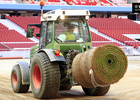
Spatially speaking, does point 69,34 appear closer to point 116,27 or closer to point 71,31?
point 71,31

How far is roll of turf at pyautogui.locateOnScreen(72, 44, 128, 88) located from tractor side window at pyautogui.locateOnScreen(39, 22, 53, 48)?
6.01 feet

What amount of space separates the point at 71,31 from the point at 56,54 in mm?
1218

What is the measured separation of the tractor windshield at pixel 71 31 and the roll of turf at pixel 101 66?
1.55 meters

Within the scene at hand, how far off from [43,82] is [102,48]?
6.08 feet

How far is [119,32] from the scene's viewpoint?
45.4 metres

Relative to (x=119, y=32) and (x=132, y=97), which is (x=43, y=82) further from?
(x=119, y=32)

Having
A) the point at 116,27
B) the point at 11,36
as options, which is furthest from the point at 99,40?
the point at 11,36

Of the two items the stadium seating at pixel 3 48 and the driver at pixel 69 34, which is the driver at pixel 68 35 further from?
the stadium seating at pixel 3 48

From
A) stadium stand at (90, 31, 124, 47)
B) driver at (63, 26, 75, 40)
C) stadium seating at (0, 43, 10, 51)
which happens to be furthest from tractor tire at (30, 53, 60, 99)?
stadium stand at (90, 31, 124, 47)

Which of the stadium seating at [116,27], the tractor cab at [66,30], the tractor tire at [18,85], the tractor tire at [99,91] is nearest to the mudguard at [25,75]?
the tractor tire at [18,85]

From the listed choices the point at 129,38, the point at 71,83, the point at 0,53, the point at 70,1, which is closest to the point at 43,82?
the point at 71,83

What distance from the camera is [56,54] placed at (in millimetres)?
8312

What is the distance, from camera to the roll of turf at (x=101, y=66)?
7.19 m

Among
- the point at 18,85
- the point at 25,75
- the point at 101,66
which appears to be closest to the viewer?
the point at 101,66
